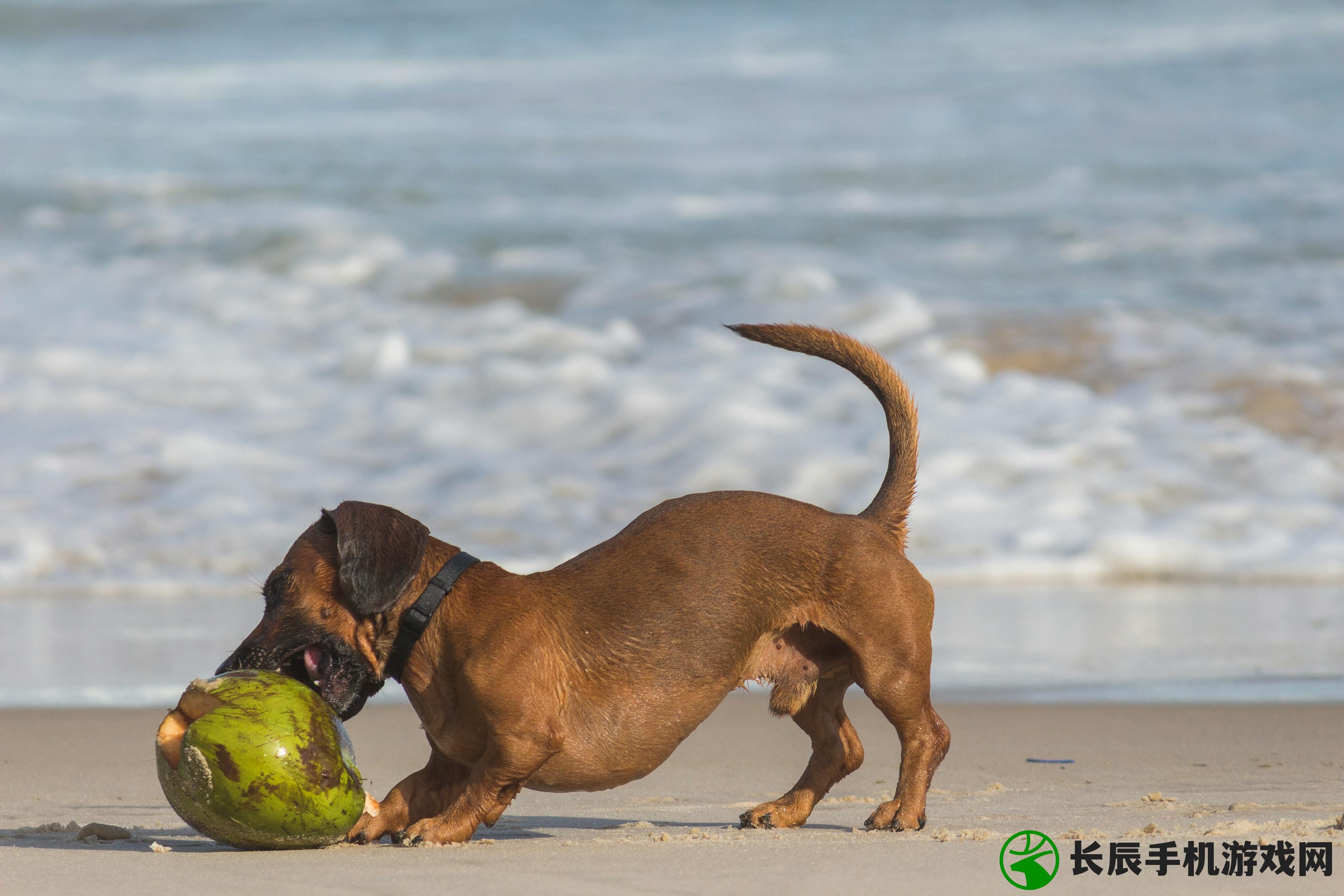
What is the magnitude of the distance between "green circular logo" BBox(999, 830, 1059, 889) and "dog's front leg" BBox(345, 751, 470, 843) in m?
1.31

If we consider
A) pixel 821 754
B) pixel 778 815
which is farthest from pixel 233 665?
pixel 821 754

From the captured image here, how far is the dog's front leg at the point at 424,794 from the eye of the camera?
12.9ft

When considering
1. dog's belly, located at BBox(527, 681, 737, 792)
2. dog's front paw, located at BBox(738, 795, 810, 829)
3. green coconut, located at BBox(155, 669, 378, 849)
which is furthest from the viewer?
dog's front paw, located at BBox(738, 795, 810, 829)

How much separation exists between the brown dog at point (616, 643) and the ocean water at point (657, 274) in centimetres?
458

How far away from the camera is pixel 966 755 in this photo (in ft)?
17.1

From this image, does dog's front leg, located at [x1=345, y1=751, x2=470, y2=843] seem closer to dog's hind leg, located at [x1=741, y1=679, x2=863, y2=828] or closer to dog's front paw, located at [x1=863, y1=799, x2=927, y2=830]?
dog's hind leg, located at [x1=741, y1=679, x2=863, y2=828]

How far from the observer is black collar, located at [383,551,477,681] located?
12.3ft

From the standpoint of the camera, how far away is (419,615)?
375cm

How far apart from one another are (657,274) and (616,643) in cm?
974

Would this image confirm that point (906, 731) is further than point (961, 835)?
Yes

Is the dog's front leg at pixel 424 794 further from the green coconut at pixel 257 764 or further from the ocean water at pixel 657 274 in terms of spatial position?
the ocean water at pixel 657 274

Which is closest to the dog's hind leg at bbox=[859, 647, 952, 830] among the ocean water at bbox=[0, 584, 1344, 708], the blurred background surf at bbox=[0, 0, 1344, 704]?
the ocean water at bbox=[0, 584, 1344, 708]

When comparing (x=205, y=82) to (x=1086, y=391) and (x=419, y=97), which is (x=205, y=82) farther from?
(x=1086, y=391)

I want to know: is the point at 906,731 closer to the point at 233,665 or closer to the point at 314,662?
the point at 314,662
